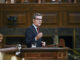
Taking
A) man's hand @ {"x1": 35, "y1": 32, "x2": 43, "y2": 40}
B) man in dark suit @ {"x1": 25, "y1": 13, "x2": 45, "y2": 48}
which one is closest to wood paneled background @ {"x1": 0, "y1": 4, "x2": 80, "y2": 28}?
man in dark suit @ {"x1": 25, "y1": 13, "x2": 45, "y2": 48}

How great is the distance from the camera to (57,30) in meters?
6.16

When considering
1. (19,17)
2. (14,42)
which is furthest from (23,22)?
(14,42)

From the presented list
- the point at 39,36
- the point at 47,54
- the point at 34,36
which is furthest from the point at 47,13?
the point at 47,54

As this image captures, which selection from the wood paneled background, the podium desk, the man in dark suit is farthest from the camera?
the wood paneled background

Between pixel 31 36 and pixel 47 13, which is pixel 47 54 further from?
pixel 47 13

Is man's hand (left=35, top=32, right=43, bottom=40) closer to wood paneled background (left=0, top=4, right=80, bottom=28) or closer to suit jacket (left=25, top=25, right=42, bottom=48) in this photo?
suit jacket (left=25, top=25, right=42, bottom=48)

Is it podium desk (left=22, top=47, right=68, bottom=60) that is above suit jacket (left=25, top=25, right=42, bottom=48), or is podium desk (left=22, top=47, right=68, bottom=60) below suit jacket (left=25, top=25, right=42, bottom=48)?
below

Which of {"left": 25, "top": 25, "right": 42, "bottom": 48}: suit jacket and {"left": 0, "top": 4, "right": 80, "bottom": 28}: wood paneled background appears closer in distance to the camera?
{"left": 25, "top": 25, "right": 42, "bottom": 48}: suit jacket

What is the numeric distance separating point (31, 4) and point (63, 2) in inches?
33.4

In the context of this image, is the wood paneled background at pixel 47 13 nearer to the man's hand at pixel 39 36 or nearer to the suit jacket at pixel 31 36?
the suit jacket at pixel 31 36

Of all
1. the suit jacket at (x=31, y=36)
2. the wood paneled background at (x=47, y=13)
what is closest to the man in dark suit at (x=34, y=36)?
the suit jacket at (x=31, y=36)

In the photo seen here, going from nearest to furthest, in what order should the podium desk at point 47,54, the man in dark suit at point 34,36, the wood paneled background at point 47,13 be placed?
the podium desk at point 47,54 → the man in dark suit at point 34,36 → the wood paneled background at point 47,13

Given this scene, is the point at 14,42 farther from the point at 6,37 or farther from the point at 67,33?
the point at 67,33

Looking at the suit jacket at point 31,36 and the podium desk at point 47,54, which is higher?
the suit jacket at point 31,36
